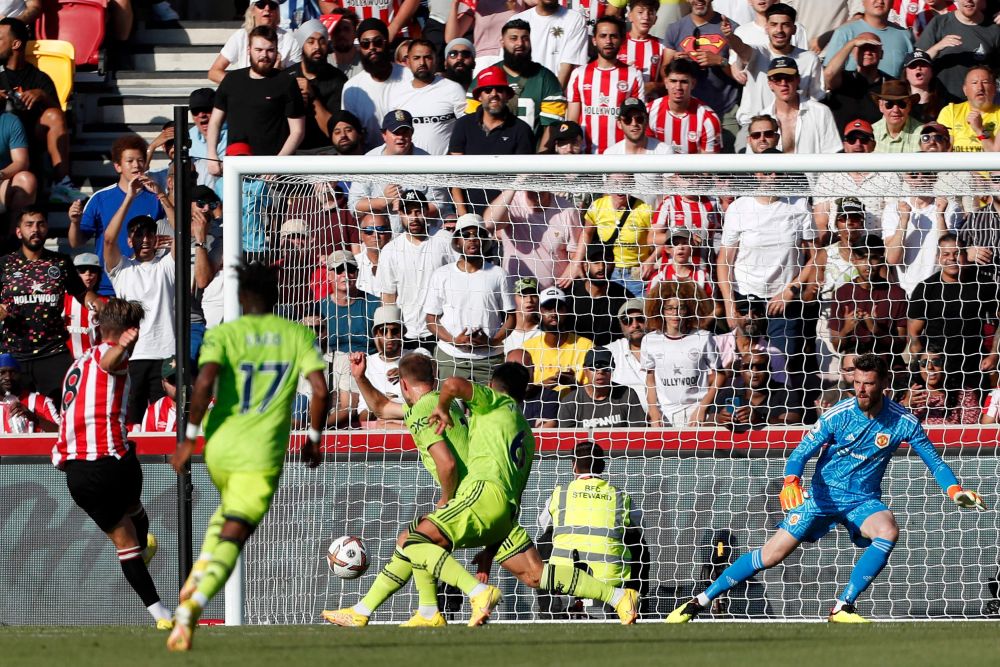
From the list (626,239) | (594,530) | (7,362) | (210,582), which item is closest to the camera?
(210,582)

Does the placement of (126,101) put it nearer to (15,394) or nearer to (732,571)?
(15,394)

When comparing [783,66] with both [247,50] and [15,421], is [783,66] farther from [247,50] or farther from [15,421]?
[15,421]

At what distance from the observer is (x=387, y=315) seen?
1064 centimetres

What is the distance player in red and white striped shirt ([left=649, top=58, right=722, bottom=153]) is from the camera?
11797 millimetres

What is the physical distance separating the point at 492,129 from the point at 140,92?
178 inches

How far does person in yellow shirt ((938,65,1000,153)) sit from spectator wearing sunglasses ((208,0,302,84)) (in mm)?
5751

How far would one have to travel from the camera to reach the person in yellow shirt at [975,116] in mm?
11773

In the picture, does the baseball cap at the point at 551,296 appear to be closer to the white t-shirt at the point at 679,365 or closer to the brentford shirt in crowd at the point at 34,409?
the white t-shirt at the point at 679,365

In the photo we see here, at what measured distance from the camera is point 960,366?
34.7ft

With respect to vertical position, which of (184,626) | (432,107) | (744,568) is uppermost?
(432,107)

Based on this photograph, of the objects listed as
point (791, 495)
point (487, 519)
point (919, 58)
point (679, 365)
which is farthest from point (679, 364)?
point (919, 58)

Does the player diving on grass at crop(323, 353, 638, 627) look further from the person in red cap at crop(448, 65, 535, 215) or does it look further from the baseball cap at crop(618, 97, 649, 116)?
the baseball cap at crop(618, 97, 649, 116)

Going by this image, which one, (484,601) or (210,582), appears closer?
(210,582)

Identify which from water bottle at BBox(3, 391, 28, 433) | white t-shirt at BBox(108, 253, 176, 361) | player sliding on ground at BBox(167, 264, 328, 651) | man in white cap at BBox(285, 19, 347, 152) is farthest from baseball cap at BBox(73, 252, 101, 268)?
player sliding on ground at BBox(167, 264, 328, 651)
